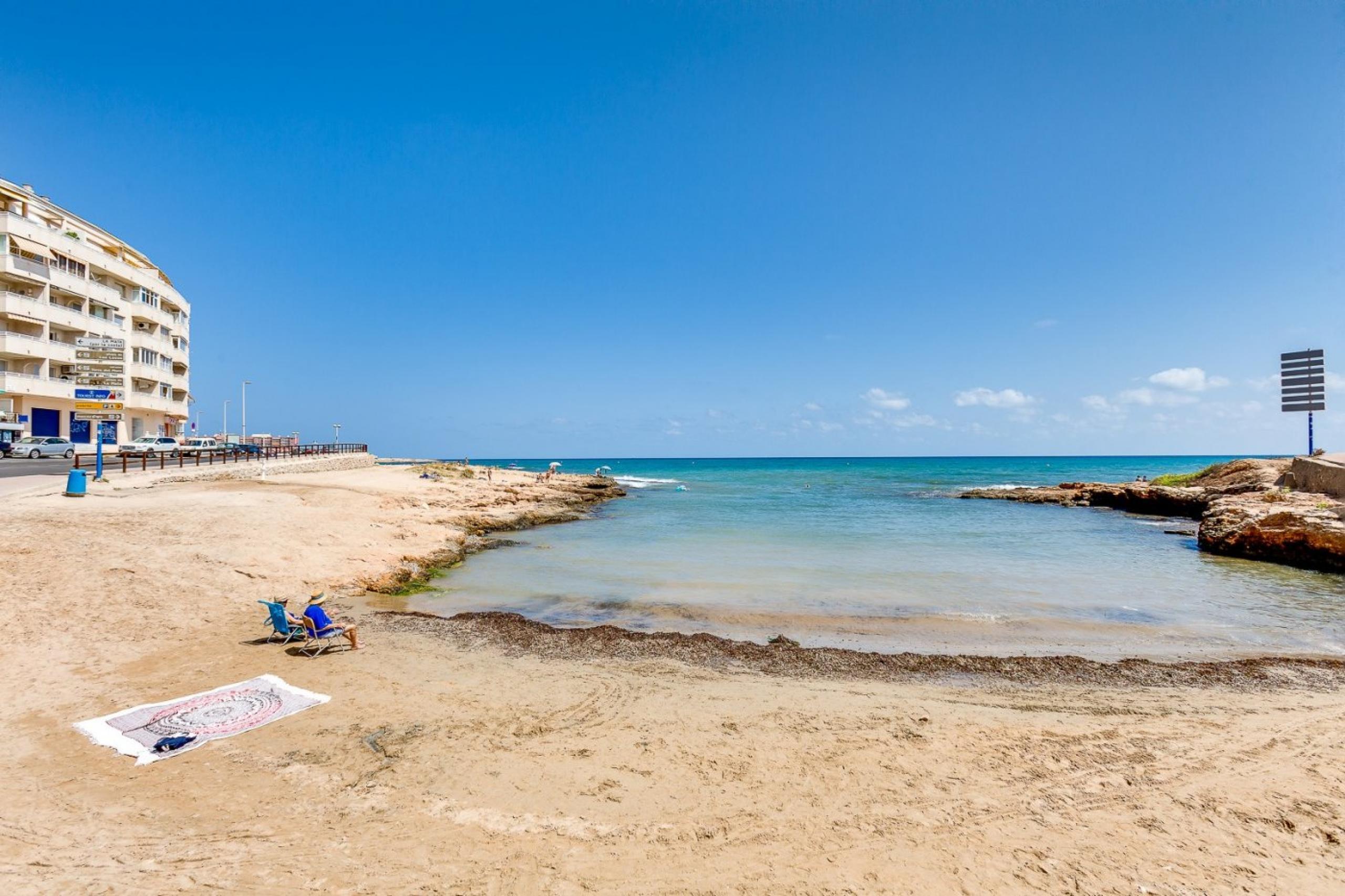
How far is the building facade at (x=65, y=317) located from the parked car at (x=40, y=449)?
6.93ft

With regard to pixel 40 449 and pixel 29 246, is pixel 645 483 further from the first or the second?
pixel 29 246

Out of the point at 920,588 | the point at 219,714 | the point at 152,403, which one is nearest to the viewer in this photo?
the point at 219,714

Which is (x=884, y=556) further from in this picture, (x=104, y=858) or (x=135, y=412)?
(x=135, y=412)

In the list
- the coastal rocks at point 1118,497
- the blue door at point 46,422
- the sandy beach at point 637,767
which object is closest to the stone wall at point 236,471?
the sandy beach at point 637,767

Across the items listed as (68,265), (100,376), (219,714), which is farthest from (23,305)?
(219,714)

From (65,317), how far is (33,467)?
23.2m

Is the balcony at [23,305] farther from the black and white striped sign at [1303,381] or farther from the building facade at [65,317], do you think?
the black and white striped sign at [1303,381]

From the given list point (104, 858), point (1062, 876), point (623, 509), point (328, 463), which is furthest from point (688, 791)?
point (328, 463)

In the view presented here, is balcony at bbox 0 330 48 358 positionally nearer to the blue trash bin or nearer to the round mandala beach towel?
the blue trash bin

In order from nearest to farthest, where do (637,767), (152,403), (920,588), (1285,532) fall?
1. (637,767)
2. (920,588)
3. (1285,532)
4. (152,403)

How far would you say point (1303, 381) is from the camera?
27.8 m

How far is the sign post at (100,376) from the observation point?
19.2m

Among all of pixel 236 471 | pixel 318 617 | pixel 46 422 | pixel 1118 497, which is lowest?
pixel 318 617

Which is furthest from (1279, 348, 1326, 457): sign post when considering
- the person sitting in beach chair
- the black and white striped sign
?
the person sitting in beach chair
